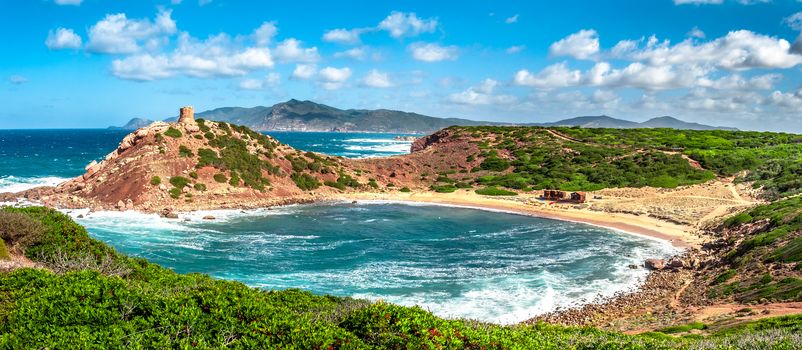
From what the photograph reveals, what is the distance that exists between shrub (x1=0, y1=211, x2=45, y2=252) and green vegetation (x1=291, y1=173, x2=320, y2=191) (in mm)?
37581

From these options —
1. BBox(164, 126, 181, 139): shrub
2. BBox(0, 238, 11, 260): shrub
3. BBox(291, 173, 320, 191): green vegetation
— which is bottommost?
BBox(291, 173, 320, 191): green vegetation

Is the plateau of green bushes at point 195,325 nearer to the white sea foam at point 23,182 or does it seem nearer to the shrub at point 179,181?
the shrub at point 179,181

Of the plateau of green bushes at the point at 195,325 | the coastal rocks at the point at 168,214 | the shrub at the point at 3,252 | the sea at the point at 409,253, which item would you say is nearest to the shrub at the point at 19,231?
the shrub at the point at 3,252

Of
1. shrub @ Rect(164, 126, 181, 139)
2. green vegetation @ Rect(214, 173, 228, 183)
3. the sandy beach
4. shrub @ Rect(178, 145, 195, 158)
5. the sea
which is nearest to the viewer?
the sea

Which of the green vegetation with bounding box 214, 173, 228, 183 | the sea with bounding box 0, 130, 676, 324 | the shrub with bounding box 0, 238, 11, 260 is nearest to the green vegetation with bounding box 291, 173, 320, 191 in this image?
the sea with bounding box 0, 130, 676, 324

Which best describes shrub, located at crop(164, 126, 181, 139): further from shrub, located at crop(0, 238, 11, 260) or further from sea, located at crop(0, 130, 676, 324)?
shrub, located at crop(0, 238, 11, 260)

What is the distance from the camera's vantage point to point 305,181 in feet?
183

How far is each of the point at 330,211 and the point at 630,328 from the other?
105 feet

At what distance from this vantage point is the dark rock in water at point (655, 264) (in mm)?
28105

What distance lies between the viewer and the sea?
964 inches

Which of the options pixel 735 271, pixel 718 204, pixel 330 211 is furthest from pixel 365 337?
pixel 718 204

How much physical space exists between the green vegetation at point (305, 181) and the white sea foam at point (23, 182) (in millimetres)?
25412

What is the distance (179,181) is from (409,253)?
1034 inches

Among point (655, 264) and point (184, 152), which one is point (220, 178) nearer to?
point (184, 152)
